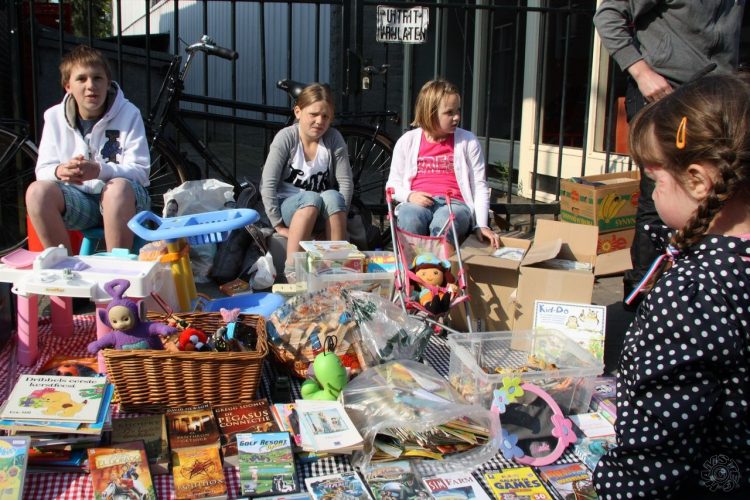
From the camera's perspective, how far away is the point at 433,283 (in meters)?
3.09

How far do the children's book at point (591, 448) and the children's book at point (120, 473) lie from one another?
130 centimetres

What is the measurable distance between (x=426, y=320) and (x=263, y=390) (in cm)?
82

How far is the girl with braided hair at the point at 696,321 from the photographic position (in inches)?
51.6

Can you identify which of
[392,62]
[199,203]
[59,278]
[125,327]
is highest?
[392,62]

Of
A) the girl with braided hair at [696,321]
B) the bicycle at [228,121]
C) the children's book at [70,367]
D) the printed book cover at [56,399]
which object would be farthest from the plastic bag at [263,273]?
the girl with braided hair at [696,321]

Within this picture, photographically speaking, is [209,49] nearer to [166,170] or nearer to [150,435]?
[166,170]

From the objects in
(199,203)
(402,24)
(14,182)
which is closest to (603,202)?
(402,24)

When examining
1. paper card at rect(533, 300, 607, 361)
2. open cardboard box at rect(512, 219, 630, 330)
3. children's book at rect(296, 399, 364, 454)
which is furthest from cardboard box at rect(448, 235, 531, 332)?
children's book at rect(296, 399, 364, 454)

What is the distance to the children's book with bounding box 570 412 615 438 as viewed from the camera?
7.52 feet

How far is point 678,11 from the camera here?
309cm

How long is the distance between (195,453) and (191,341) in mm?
476

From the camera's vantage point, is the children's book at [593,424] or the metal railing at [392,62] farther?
the metal railing at [392,62]

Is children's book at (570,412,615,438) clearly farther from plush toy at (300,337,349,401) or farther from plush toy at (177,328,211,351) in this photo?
plush toy at (177,328,211,351)

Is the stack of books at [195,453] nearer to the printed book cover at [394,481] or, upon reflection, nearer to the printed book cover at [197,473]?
the printed book cover at [197,473]
